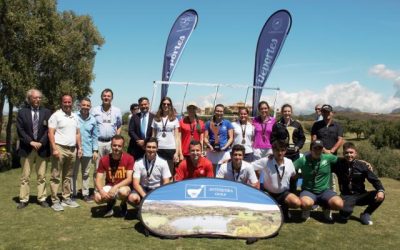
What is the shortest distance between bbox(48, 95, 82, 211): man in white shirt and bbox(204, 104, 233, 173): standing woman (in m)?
2.13

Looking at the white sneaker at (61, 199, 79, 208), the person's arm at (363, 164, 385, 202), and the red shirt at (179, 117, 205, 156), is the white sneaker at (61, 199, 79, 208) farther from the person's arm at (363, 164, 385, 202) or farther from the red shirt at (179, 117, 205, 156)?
the person's arm at (363, 164, 385, 202)

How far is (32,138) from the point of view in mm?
5566

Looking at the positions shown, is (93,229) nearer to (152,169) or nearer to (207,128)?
(152,169)

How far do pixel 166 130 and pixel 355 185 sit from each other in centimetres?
303

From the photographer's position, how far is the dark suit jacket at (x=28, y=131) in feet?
18.1

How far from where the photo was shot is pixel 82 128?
19.6 ft

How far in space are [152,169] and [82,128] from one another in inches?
62.6

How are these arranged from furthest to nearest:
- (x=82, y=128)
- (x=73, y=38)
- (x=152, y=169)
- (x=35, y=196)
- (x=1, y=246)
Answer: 1. (x=73, y=38)
2. (x=35, y=196)
3. (x=82, y=128)
4. (x=152, y=169)
5. (x=1, y=246)

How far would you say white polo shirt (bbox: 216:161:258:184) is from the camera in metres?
5.12

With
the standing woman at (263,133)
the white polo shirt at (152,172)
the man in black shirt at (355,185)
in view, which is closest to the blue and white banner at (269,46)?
the standing woman at (263,133)

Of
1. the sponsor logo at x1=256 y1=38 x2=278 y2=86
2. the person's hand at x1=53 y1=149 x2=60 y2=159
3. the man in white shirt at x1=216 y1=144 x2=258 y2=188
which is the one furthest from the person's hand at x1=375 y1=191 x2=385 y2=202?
the sponsor logo at x1=256 y1=38 x2=278 y2=86

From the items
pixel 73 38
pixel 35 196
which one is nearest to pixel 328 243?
pixel 35 196

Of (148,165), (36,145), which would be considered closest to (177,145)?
(148,165)

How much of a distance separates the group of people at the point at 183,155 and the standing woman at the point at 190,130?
0.7 inches
